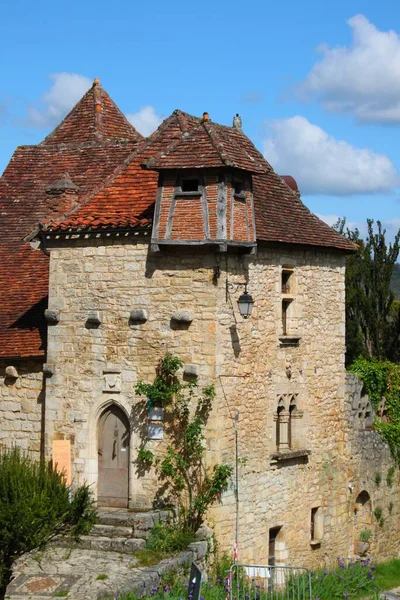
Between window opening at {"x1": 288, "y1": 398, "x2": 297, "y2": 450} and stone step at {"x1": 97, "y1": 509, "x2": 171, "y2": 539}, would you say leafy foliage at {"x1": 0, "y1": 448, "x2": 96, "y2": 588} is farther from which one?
window opening at {"x1": 288, "y1": 398, "x2": 297, "y2": 450}

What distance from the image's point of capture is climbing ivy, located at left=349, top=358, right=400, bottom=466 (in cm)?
2461

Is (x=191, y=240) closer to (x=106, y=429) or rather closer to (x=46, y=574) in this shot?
(x=106, y=429)

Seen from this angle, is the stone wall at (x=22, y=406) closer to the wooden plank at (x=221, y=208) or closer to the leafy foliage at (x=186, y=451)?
the leafy foliage at (x=186, y=451)

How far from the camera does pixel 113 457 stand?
19.3 meters

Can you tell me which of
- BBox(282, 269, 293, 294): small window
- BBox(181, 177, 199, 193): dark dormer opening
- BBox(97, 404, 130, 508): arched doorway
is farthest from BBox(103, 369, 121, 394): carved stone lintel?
BBox(282, 269, 293, 294): small window

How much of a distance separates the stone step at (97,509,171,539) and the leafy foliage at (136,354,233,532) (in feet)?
1.39

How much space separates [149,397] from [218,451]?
1452 millimetres

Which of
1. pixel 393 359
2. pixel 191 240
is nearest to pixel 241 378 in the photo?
pixel 191 240

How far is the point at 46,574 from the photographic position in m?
16.8

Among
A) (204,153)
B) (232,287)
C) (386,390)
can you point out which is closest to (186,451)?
(232,287)

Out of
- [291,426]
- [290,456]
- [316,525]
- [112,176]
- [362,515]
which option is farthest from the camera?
[362,515]

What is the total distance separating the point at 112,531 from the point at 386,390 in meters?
9.45

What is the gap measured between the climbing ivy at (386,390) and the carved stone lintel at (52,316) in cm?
756

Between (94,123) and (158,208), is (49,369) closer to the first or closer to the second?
(158,208)
